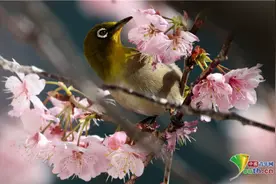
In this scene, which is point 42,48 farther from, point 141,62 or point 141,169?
point 141,62

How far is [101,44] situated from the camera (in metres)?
0.95

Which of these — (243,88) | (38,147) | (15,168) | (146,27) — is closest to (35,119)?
(38,147)

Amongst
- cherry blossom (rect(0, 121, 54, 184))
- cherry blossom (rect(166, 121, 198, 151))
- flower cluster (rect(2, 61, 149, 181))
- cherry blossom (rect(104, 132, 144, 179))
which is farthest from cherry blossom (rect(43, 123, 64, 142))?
cherry blossom (rect(0, 121, 54, 184))

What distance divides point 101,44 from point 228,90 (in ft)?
1.07

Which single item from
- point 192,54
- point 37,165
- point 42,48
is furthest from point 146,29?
point 37,165

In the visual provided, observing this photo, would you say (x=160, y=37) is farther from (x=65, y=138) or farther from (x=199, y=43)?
(x=65, y=138)

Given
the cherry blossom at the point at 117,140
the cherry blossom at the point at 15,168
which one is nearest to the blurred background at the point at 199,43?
the cherry blossom at the point at 15,168

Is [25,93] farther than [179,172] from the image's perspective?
Yes

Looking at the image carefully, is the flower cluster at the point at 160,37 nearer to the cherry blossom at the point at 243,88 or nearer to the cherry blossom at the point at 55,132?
the cherry blossom at the point at 243,88

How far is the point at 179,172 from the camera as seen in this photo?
464 millimetres

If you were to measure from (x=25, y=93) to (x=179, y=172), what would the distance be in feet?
1.43
